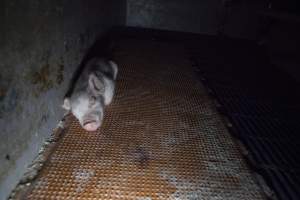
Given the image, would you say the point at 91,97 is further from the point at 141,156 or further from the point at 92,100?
the point at 141,156

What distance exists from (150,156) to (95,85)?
2.86ft

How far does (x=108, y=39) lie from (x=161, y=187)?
3.34 metres

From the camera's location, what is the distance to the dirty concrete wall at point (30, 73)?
5.32 ft

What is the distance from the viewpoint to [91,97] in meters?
2.41

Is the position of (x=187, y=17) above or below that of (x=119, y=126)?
above

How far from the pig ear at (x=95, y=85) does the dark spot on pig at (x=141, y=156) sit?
693 mm

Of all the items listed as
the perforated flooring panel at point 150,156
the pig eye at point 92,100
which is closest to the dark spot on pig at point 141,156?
the perforated flooring panel at point 150,156

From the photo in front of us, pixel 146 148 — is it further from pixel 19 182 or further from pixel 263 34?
pixel 263 34

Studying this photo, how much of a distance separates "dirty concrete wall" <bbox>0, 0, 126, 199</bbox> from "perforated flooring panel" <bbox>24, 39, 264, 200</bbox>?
20 centimetres

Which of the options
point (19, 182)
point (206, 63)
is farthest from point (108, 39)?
point (19, 182)

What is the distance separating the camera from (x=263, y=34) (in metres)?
5.69

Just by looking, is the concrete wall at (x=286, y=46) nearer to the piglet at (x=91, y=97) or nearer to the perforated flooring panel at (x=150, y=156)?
the perforated flooring panel at (x=150, y=156)

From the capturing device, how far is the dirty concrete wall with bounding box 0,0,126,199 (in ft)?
5.32

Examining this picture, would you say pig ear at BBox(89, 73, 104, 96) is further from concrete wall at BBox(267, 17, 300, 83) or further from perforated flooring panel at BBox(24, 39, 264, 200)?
concrete wall at BBox(267, 17, 300, 83)
